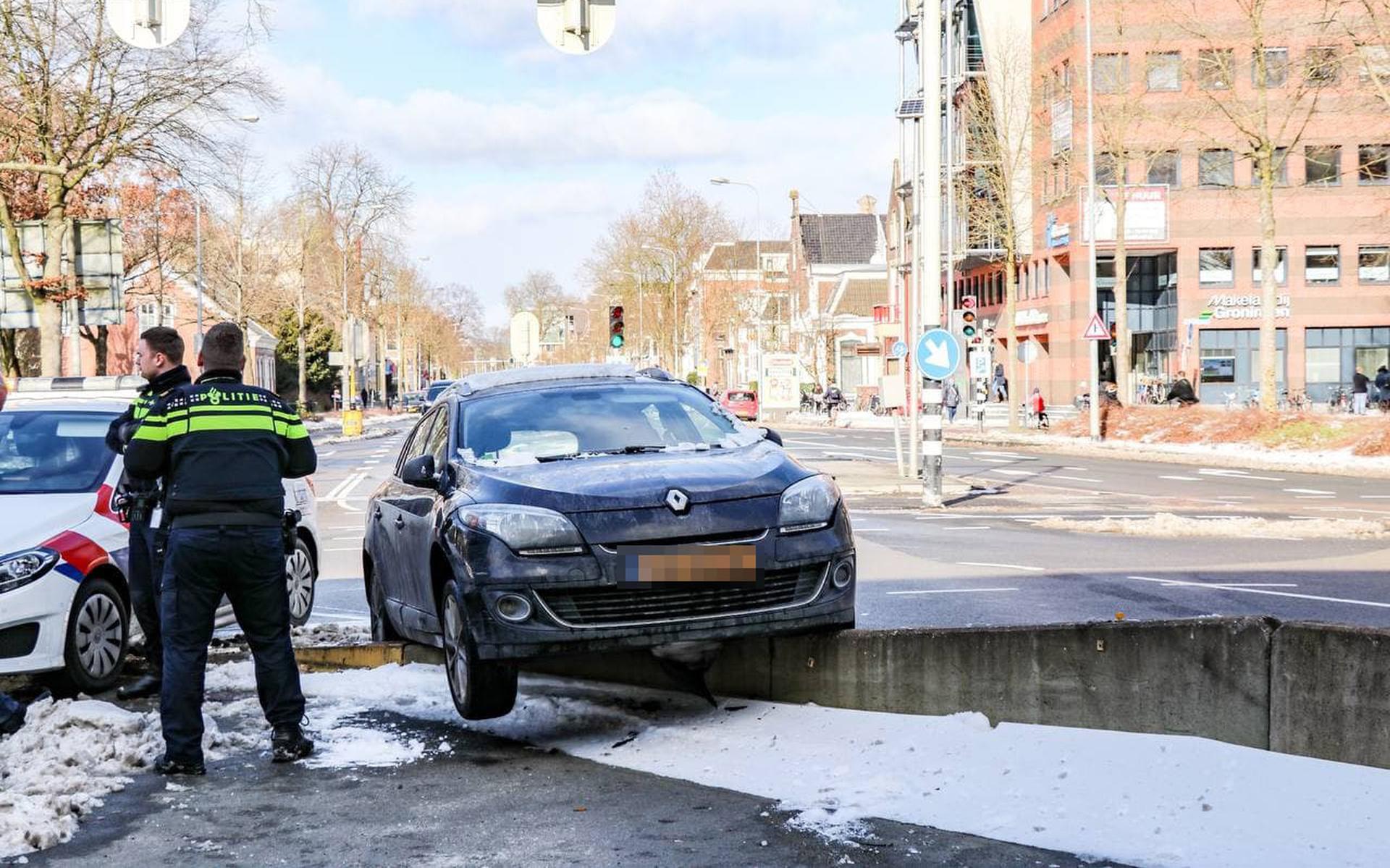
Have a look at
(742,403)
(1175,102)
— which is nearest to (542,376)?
(742,403)

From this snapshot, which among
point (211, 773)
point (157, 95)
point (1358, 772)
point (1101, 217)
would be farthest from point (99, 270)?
point (1101, 217)

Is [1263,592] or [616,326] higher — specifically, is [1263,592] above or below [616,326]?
below

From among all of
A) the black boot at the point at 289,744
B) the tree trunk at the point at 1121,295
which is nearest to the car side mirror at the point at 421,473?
the black boot at the point at 289,744

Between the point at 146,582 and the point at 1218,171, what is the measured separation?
59.3 m

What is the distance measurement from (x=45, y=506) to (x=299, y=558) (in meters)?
2.24

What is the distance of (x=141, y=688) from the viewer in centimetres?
798

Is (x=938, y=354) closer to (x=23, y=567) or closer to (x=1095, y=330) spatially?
(x=23, y=567)

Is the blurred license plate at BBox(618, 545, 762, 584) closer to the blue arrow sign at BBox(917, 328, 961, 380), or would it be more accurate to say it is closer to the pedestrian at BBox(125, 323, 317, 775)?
the pedestrian at BBox(125, 323, 317, 775)

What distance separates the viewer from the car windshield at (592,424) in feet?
24.6

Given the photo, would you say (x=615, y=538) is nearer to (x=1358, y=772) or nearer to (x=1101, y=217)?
(x=1358, y=772)

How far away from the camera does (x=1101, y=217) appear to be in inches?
2409

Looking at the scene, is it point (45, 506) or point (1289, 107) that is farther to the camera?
point (1289, 107)

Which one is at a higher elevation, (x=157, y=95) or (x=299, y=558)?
(x=157, y=95)

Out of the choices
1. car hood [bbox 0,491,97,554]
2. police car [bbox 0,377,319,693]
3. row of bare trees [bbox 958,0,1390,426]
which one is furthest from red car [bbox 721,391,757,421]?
car hood [bbox 0,491,97,554]
